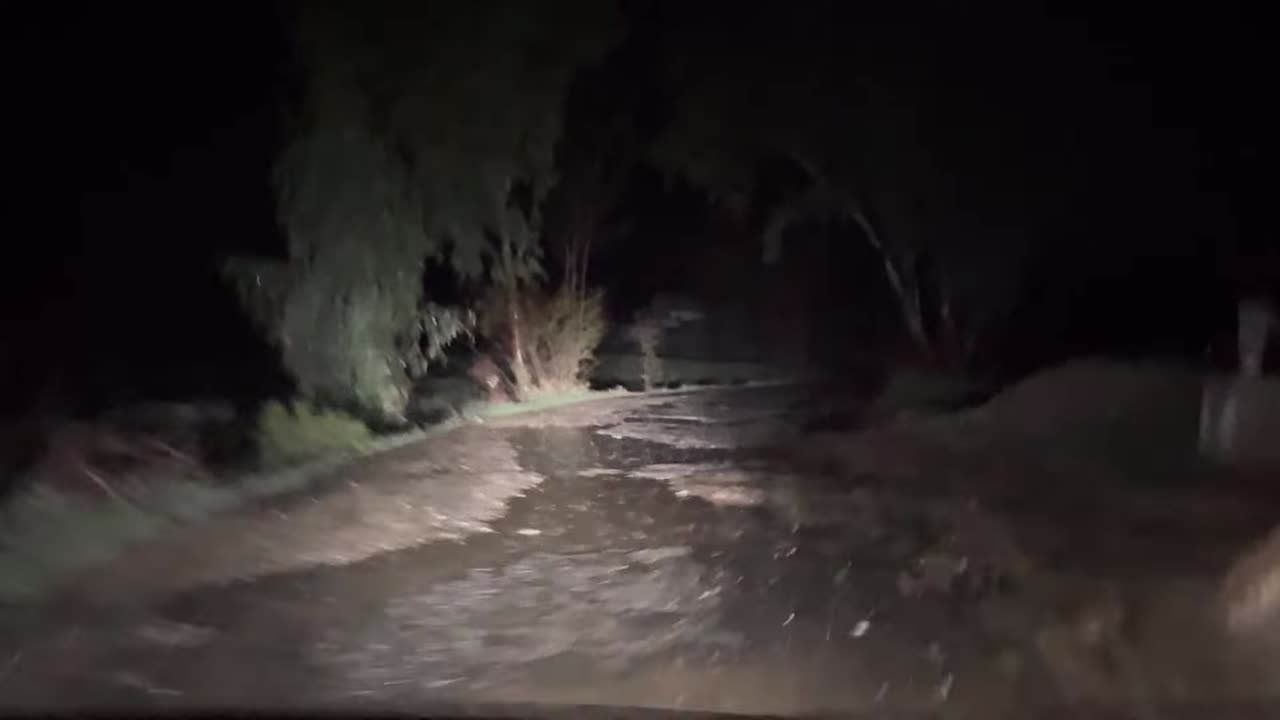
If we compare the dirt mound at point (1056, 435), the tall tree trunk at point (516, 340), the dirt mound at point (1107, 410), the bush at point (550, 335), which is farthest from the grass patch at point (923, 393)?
the tall tree trunk at point (516, 340)

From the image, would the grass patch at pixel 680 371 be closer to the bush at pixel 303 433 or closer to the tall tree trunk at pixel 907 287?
the tall tree trunk at pixel 907 287

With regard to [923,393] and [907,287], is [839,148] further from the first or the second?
[923,393]

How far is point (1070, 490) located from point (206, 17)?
11163mm

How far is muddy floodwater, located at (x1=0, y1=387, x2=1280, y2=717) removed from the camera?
265 inches

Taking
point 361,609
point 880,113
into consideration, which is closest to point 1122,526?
point 361,609

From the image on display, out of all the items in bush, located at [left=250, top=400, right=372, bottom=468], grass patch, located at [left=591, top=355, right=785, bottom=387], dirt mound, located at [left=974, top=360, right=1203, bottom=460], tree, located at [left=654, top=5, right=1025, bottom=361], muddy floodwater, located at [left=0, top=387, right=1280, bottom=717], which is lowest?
muddy floodwater, located at [left=0, top=387, right=1280, bottom=717]

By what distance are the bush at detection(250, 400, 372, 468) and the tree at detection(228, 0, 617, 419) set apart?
0.55 m

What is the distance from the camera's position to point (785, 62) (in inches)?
819

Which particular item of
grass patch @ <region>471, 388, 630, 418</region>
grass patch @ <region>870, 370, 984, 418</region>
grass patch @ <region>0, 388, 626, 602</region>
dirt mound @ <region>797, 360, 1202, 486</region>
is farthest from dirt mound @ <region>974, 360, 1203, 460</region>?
grass patch @ <region>0, 388, 626, 602</region>

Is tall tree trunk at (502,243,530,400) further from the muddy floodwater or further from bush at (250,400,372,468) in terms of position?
the muddy floodwater

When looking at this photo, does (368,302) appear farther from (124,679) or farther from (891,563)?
(124,679)

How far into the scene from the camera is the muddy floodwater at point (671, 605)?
6.74 metres

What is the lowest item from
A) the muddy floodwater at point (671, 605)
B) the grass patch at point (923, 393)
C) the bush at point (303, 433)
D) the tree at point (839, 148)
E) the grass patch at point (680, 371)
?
the muddy floodwater at point (671, 605)

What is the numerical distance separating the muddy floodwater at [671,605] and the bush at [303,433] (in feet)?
3.35
